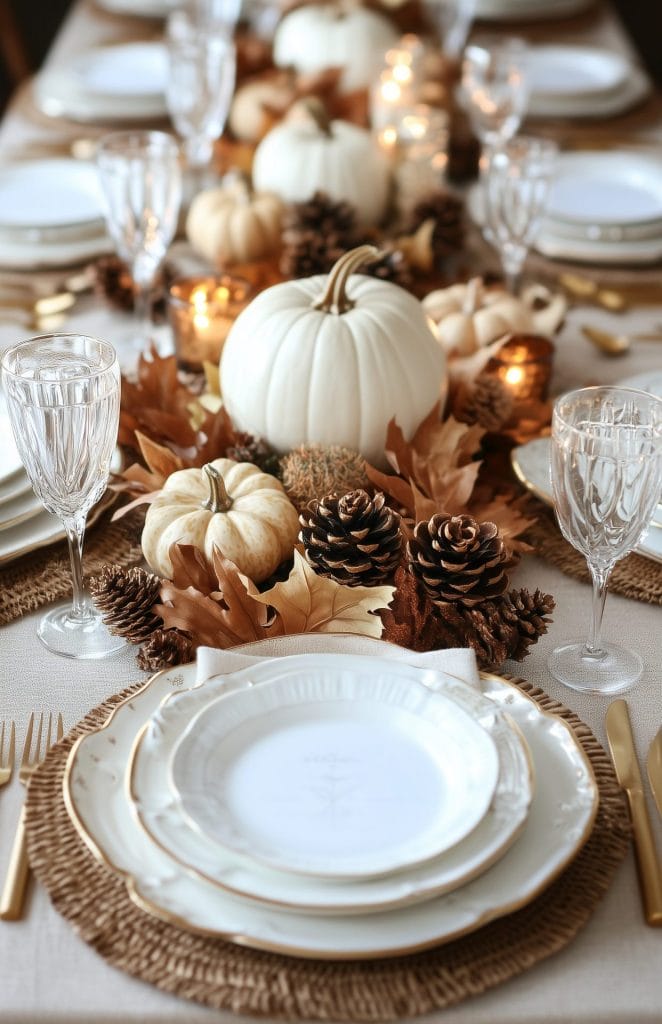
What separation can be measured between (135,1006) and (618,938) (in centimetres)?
26

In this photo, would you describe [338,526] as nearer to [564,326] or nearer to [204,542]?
[204,542]

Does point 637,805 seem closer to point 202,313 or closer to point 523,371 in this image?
point 523,371

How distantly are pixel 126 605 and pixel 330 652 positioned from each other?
165mm

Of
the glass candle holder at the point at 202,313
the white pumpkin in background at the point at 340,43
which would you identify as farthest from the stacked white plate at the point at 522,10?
the glass candle holder at the point at 202,313

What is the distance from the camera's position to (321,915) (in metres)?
0.61

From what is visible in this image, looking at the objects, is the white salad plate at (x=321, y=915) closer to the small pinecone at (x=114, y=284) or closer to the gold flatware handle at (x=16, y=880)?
the gold flatware handle at (x=16, y=880)

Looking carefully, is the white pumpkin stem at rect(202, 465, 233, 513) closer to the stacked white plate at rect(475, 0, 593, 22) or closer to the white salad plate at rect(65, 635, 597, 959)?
the white salad plate at rect(65, 635, 597, 959)

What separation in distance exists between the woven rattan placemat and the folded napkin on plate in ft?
0.46

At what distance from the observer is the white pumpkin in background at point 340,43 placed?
81.6 inches

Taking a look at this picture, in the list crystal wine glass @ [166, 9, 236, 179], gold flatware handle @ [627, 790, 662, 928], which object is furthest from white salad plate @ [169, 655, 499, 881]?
crystal wine glass @ [166, 9, 236, 179]

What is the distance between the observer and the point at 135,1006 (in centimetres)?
61

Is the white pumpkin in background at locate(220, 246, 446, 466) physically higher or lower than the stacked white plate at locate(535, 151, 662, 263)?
higher

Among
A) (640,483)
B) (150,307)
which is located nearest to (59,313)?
(150,307)

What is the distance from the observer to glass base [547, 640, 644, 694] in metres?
0.87
